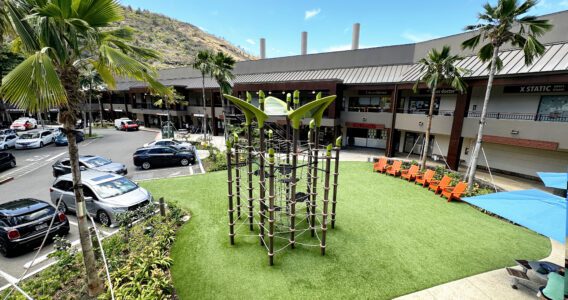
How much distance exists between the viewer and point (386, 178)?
15.8 metres

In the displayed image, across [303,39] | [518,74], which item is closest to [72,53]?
[518,74]

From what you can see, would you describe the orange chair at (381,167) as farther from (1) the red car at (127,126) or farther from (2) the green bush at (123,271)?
(1) the red car at (127,126)

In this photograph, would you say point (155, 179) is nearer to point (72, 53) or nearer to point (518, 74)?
point (72, 53)

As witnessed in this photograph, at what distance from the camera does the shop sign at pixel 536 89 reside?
14242 millimetres

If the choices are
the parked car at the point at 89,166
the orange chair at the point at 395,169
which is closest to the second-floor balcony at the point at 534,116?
the orange chair at the point at 395,169

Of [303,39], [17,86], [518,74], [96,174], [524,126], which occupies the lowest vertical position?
[96,174]

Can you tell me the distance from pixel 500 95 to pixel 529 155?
14.3ft

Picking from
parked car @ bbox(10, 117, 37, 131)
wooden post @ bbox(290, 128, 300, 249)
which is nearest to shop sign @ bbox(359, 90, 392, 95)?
wooden post @ bbox(290, 128, 300, 249)

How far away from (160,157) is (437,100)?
22.8 meters

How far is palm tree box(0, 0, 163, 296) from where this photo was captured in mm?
3723

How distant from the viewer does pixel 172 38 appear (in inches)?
3226

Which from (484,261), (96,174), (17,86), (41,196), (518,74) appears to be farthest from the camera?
(518,74)

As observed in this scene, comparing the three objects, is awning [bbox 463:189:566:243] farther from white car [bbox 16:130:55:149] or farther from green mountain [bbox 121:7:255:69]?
green mountain [bbox 121:7:255:69]

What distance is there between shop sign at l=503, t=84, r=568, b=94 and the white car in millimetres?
41284
